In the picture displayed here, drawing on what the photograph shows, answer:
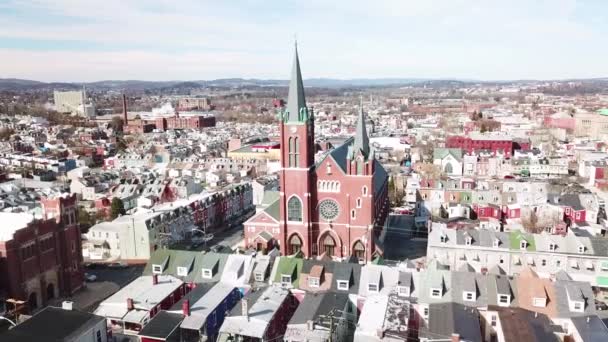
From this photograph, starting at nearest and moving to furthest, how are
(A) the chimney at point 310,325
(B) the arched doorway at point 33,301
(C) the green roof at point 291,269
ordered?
1. (A) the chimney at point 310,325
2. (C) the green roof at point 291,269
3. (B) the arched doorway at point 33,301

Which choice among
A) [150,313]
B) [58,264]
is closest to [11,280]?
[58,264]

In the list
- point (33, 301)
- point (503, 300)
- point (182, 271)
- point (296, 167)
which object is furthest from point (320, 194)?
point (33, 301)

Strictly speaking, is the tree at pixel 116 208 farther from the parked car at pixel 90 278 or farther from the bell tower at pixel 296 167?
the bell tower at pixel 296 167

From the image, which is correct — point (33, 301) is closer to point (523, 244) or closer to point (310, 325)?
point (310, 325)

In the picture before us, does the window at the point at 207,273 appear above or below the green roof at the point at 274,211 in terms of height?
below

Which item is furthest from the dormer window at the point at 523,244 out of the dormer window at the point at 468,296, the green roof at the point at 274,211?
the green roof at the point at 274,211

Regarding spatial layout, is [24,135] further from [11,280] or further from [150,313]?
[150,313]

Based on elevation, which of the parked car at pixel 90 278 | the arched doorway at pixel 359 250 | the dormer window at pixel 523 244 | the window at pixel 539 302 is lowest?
the parked car at pixel 90 278
